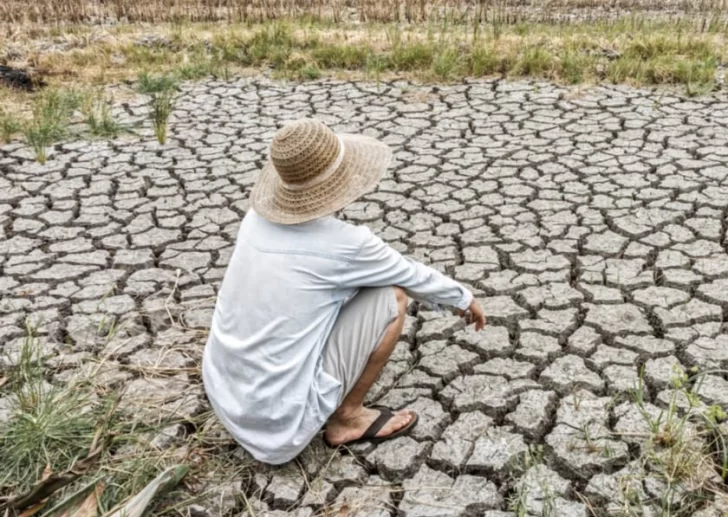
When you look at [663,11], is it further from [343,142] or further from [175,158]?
[343,142]

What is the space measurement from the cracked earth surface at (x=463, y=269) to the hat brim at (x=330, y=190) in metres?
0.83

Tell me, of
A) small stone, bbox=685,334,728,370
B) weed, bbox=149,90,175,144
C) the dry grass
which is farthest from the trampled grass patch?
small stone, bbox=685,334,728,370

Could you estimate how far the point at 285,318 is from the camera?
2.45 meters

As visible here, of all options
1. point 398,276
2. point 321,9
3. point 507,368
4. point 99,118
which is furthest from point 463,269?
point 321,9

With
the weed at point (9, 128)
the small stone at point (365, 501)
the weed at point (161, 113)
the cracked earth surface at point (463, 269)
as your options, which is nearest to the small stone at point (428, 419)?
the cracked earth surface at point (463, 269)

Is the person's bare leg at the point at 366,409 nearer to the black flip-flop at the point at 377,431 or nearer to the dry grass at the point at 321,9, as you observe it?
the black flip-flop at the point at 377,431

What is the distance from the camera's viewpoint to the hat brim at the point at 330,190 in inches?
94.8

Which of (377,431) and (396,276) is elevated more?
(396,276)

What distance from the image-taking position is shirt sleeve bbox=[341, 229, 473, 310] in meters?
2.48

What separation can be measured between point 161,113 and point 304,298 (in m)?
3.83

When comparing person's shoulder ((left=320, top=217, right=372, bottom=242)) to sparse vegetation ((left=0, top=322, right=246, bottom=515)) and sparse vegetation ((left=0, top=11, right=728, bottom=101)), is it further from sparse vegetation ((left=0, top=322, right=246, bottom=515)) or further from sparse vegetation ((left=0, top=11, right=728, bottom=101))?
sparse vegetation ((left=0, top=11, right=728, bottom=101))

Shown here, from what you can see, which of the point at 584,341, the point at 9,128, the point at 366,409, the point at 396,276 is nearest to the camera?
the point at 396,276

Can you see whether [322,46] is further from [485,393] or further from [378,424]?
[378,424]

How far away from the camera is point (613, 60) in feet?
24.3
